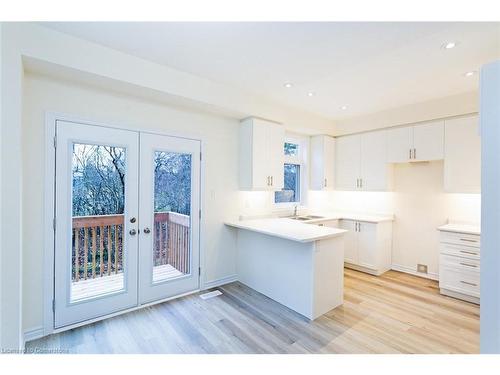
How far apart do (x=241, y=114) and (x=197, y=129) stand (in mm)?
641

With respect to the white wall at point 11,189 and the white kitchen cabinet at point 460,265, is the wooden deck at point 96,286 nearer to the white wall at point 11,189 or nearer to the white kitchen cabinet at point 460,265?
the white wall at point 11,189

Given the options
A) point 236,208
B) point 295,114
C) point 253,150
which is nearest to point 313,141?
point 295,114

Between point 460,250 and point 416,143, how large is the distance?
160 cm

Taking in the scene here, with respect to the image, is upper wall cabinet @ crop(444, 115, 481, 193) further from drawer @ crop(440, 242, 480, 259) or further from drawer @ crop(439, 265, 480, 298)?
drawer @ crop(439, 265, 480, 298)

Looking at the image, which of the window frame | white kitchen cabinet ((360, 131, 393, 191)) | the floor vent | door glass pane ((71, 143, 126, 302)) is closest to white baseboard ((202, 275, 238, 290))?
the floor vent

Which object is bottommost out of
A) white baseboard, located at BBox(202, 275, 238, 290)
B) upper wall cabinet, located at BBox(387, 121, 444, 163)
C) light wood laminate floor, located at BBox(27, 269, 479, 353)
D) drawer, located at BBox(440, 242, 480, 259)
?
light wood laminate floor, located at BBox(27, 269, 479, 353)

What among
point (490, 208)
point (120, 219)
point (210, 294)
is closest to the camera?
point (490, 208)

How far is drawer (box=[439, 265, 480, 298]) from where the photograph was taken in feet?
10.1

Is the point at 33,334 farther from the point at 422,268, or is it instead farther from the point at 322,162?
the point at 422,268

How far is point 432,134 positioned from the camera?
3648mm

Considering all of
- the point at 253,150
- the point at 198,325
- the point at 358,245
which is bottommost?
the point at 198,325

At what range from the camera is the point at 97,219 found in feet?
8.64

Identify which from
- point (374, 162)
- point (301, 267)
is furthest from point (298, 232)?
point (374, 162)
